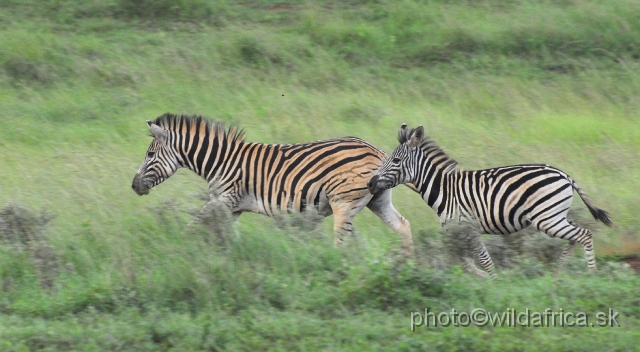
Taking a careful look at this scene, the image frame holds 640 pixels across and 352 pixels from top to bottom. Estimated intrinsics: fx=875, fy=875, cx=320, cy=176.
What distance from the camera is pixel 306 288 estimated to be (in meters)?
7.25

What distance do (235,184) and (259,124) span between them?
455 cm

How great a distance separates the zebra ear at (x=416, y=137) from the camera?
8.55 metres

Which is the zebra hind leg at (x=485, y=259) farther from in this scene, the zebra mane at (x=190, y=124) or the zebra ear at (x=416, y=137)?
the zebra mane at (x=190, y=124)

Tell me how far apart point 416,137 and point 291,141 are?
14.0 feet

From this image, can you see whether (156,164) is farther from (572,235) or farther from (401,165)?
(572,235)

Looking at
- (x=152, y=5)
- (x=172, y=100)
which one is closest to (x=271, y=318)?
(x=172, y=100)

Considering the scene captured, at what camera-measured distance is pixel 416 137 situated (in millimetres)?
8617

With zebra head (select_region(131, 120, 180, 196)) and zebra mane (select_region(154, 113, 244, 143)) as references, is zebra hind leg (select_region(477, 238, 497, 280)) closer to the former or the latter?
zebra mane (select_region(154, 113, 244, 143))

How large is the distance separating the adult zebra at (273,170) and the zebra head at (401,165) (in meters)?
0.24

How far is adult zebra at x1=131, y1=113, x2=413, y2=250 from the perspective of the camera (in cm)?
864

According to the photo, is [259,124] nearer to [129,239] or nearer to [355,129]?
[355,129]

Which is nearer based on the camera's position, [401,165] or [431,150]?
[401,165]

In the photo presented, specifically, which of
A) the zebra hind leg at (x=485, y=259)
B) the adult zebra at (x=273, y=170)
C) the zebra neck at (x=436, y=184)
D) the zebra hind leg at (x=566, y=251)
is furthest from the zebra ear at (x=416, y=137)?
the zebra hind leg at (x=566, y=251)

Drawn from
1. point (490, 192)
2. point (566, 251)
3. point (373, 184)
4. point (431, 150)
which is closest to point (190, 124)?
point (373, 184)
